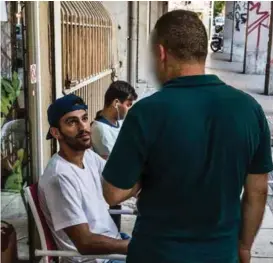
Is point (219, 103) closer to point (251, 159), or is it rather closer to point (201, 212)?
point (251, 159)

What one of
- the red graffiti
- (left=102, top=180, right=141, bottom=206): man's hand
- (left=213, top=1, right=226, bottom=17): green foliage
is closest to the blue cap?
(left=102, top=180, right=141, bottom=206): man's hand

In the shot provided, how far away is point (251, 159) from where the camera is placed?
5.64ft

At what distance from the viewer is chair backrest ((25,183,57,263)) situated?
8.00 feet

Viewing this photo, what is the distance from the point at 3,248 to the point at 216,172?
1.32 meters

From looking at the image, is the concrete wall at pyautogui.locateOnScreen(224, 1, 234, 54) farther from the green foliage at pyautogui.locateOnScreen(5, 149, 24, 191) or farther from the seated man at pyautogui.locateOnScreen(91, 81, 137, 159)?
the green foliage at pyautogui.locateOnScreen(5, 149, 24, 191)

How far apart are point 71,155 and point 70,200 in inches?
12.0

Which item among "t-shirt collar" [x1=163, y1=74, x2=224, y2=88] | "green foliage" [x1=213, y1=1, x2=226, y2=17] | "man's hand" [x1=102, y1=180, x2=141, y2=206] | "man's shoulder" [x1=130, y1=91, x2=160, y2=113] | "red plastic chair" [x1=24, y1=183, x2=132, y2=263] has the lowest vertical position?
"green foliage" [x1=213, y1=1, x2=226, y2=17]

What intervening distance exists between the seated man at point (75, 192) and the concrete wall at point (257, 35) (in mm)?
14939

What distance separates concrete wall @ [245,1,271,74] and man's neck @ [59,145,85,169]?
49.4ft

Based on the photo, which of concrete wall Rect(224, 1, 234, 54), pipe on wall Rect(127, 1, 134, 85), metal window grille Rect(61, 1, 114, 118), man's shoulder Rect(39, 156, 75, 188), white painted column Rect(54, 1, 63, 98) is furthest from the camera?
concrete wall Rect(224, 1, 234, 54)

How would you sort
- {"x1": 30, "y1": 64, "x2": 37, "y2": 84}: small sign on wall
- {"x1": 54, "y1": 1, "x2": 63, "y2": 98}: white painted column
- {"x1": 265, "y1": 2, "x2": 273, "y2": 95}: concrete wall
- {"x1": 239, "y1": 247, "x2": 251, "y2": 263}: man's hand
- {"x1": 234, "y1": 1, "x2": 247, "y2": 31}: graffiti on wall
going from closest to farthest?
{"x1": 239, "y1": 247, "x2": 251, "y2": 263}: man's hand → {"x1": 30, "y1": 64, "x2": 37, "y2": 84}: small sign on wall → {"x1": 54, "y1": 1, "x2": 63, "y2": 98}: white painted column → {"x1": 265, "y1": 2, "x2": 273, "y2": 95}: concrete wall → {"x1": 234, "y1": 1, "x2": 247, "y2": 31}: graffiti on wall

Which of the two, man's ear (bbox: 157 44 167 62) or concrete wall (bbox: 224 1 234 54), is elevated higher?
man's ear (bbox: 157 44 167 62)

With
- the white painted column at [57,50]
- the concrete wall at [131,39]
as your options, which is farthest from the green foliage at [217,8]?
the white painted column at [57,50]

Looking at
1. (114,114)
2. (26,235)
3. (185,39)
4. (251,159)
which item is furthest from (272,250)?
(185,39)
